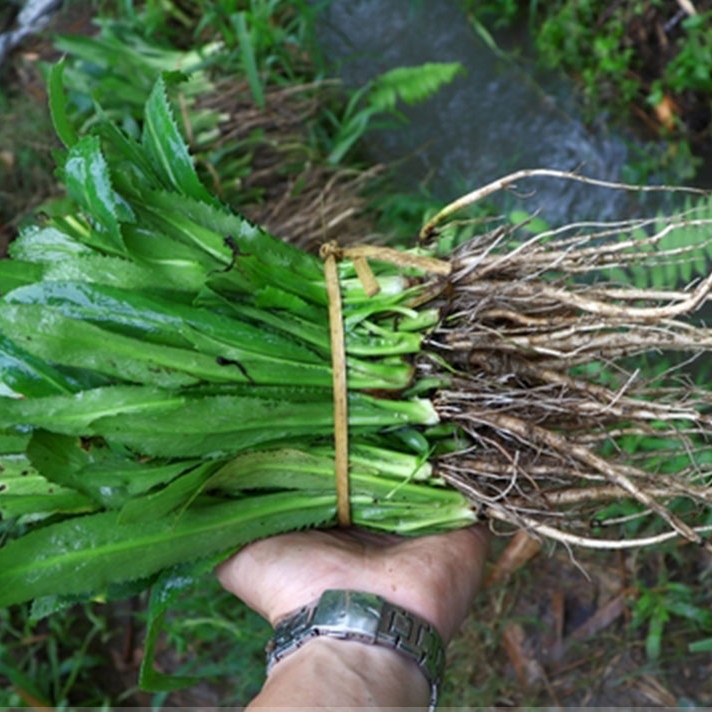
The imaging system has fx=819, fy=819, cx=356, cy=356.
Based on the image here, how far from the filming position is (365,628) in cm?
115

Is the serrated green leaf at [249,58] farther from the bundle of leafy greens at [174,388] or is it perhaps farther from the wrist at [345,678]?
the wrist at [345,678]

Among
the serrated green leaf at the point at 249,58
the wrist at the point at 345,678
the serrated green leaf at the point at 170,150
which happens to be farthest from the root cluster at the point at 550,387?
the serrated green leaf at the point at 249,58

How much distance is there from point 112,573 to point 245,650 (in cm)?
96

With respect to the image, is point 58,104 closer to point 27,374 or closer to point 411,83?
point 27,374

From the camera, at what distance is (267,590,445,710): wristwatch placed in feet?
3.80

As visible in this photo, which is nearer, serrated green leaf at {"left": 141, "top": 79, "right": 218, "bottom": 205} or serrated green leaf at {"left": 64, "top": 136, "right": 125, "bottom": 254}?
serrated green leaf at {"left": 64, "top": 136, "right": 125, "bottom": 254}

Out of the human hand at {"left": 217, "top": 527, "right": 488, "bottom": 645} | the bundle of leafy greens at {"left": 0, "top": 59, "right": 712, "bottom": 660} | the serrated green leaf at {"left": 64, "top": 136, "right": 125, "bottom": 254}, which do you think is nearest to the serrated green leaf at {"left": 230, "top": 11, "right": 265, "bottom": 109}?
the bundle of leafy greens at {"left": 0, "top": 59, "right": 712, "bottom": 660}

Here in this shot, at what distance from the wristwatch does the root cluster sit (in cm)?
21

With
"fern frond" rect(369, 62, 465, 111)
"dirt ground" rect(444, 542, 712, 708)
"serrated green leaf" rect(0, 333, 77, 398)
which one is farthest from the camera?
"fern frond" rect(369, 62, 465, 111)

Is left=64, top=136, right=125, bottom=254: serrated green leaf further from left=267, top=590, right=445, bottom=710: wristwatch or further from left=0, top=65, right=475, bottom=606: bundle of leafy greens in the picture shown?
left=267, top=590, right=445, bottom=710: wristwatch

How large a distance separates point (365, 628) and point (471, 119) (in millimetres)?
1803

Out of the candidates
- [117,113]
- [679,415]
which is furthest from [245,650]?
[117,113]

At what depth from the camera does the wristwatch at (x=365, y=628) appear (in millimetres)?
1157

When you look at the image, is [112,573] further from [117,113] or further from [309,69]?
[309,69]
